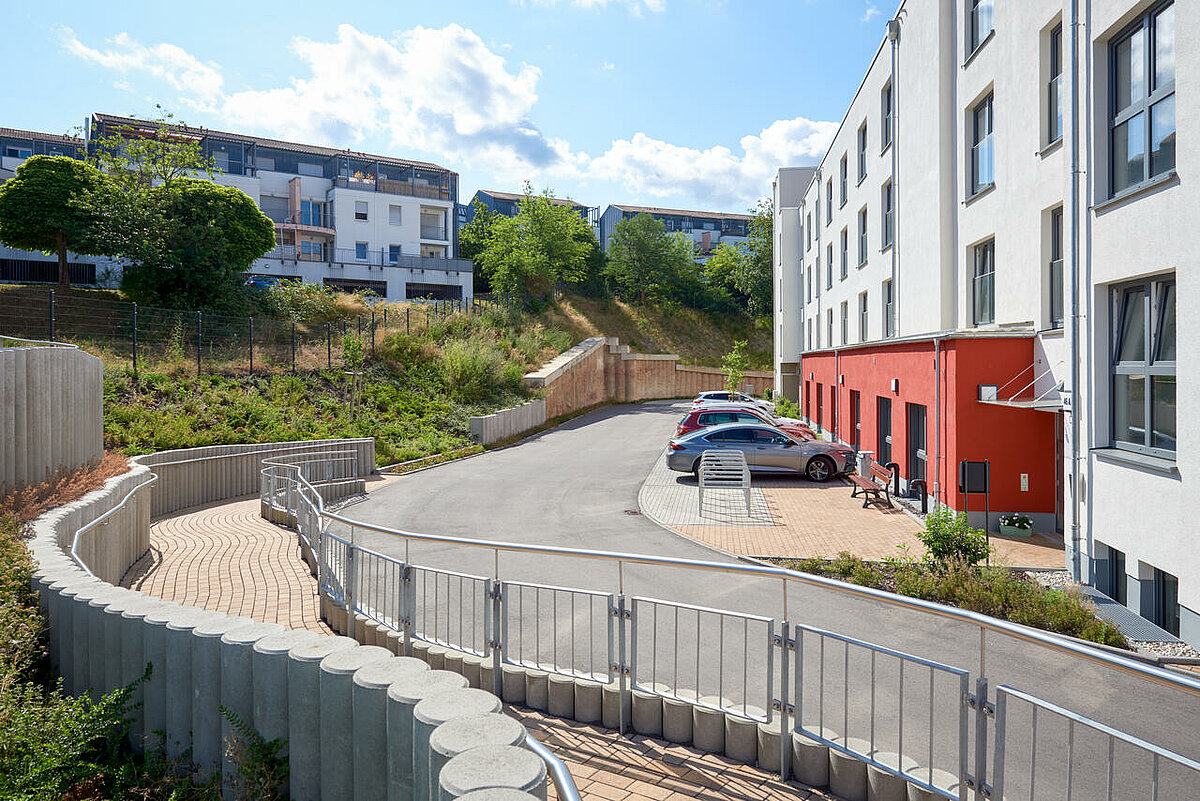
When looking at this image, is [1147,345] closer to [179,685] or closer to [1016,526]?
[1016,526]

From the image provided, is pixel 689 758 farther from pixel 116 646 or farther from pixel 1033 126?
pixel 1033 126

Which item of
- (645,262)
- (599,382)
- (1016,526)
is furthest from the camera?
(645,262)

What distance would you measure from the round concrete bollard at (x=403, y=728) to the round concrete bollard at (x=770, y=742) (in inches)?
91.4

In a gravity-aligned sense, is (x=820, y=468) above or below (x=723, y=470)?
below

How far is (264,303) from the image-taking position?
31.9 m

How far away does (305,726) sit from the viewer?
4.41 m

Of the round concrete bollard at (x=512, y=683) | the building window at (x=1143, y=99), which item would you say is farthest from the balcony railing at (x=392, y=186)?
the round concrete bollard at (x=512, y=683)

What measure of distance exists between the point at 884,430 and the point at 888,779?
15059mm

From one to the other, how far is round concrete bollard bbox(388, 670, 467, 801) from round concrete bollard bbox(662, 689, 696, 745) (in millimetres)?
2145

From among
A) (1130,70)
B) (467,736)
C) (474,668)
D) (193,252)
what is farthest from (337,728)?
(193,252)

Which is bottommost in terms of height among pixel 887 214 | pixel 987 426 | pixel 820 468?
pixel 820 468

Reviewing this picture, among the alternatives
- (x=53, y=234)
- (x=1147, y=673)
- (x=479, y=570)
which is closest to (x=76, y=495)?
(x=479, y=570)

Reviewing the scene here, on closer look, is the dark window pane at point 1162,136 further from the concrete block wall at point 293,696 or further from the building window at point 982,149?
the concrete block wall at point 293,696

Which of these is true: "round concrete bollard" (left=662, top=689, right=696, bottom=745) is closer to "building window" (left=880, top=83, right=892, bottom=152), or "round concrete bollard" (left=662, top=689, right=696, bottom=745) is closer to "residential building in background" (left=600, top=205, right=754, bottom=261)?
"building window" (left=880, top=83, right=892, bottom=152)
